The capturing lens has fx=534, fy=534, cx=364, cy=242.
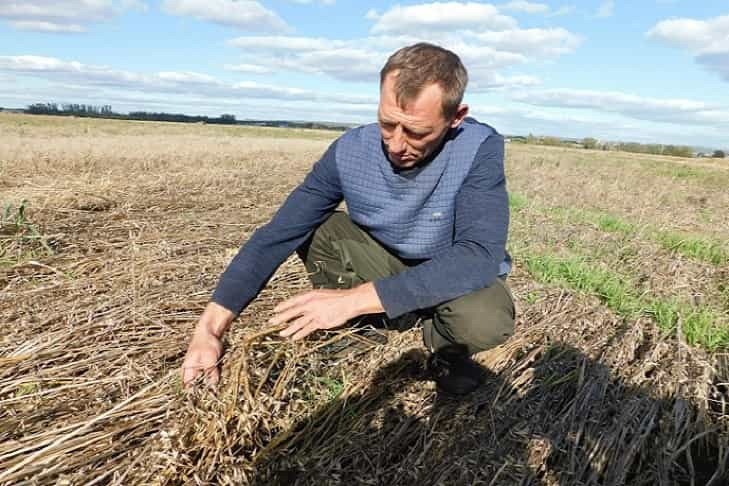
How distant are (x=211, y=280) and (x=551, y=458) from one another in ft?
7.03

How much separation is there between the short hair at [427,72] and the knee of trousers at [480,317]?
728mm

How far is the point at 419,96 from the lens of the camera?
1913 millimetres

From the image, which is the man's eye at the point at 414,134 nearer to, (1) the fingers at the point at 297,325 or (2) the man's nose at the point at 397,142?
(2) the man's nose at the point at 397,142

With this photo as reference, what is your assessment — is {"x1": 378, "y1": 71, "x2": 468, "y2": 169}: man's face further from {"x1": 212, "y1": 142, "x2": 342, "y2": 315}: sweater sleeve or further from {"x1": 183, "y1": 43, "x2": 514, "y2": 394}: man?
{"x1": 212, "y1": 142, "x2": 342, "y2": 315}: sweater sleeve

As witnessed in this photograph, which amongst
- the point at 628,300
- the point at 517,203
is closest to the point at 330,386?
the point at 628,300

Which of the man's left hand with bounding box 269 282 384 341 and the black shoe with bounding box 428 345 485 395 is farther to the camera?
the black shoe with bounding box 428 345 485 395

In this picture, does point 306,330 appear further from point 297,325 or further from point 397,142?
point 397,142

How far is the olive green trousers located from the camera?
85.9 inches

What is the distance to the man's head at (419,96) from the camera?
6.30 ft

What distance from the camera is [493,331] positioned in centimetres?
216

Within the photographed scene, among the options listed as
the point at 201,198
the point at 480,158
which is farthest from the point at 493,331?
the point at 201,198

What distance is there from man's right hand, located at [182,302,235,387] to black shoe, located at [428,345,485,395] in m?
0.95

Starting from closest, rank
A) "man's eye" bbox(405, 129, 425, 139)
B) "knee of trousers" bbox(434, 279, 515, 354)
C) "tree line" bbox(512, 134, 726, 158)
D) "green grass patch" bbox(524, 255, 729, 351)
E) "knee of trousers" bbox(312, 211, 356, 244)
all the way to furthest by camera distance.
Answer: "man's eye" bbox(405, 129, 425, 139) → "knee of trousers" bbox(434, 279, 515, 354) → "knee of trousers" bbox(312, 211, 356, 244) → "green grass patch" bbox(524, 255, 729, 351) → "tree line" bbox(512, 134, 726, 158)

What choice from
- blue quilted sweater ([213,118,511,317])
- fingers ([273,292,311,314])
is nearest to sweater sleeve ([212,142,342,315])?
blue quilted sweater ([213,118,511,317])
